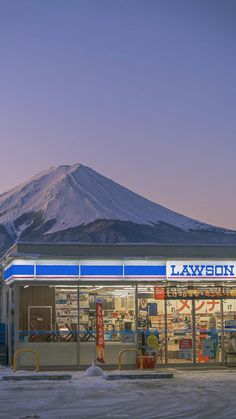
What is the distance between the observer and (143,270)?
86.5 feet

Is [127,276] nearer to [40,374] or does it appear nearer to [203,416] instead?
[40,374]

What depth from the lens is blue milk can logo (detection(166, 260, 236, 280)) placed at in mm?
26578

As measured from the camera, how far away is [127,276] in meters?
26.3

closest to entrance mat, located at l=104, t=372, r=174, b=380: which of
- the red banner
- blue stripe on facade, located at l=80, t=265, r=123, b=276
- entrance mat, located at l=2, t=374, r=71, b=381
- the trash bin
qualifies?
entrance mat, located at l=2, t=374, r=71, b=381

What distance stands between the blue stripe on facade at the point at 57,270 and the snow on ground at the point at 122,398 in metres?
3.66

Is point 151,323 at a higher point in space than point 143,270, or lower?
lower

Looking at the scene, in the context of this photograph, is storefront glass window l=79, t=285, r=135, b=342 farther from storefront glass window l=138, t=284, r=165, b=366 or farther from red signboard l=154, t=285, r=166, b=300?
red signboard l=154, t=285, r=166, b=300

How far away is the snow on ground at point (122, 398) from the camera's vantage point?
15.2m

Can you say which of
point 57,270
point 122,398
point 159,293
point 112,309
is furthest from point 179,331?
point 122,398

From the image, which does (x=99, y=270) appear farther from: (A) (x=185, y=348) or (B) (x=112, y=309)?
(A) (x=185, y=348)

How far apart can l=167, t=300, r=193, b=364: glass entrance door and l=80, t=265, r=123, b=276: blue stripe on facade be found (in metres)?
2.15

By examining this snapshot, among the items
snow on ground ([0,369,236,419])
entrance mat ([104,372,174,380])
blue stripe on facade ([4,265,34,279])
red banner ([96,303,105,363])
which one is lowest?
snow on ground ([0,369,236,419])

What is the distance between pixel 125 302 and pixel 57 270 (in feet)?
8.30

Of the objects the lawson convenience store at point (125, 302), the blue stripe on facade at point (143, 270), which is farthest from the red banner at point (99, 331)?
the blue stripe on facade at point (143, 270)
